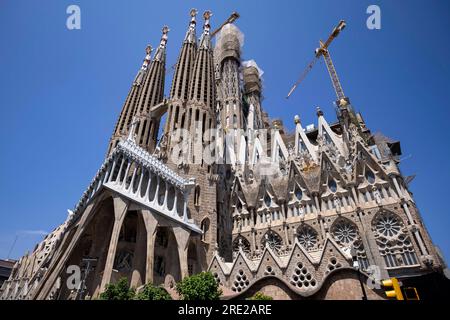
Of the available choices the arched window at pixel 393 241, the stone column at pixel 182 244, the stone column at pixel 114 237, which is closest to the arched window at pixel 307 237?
the arched window at pixel 393 241

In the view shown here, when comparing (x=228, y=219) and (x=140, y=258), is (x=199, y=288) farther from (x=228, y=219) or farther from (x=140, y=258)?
(x=228, y=219)

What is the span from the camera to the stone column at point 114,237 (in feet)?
47.9

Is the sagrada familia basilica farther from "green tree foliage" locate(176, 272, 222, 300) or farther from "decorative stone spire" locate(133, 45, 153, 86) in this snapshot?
"decorative stone spire" locate(133, 45, 153, 86)

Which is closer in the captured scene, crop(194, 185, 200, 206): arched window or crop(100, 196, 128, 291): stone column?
crop(100, 196, 128, 291): stone column

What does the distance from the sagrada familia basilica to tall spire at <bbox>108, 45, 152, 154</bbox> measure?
86cm

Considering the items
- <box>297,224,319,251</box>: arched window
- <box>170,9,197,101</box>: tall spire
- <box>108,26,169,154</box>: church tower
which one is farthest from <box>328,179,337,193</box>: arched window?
<box>108,26,169,154</box>: church tower

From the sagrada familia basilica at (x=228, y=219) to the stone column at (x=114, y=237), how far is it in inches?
2.2

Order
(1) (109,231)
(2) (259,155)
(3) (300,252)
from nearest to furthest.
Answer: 1. (3) (300,252)
2. (1) (109,231)
3. (2) (259,155)

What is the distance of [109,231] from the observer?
772 inches

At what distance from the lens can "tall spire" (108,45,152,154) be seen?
29.3 meters
